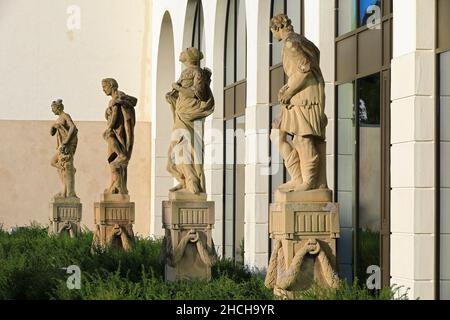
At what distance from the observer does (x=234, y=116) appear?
25703 mm

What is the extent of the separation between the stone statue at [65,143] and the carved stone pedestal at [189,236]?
11001 mm

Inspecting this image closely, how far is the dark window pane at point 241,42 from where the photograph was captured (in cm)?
2538

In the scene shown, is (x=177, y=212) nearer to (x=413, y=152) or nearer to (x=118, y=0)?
(x=413, y=152)

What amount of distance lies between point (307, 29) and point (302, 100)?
5.51 metres

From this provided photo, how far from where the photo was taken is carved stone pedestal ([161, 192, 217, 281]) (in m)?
17.5

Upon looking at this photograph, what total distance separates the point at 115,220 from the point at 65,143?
5.80 meters

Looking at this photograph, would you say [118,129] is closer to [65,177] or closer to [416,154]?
[65,177]

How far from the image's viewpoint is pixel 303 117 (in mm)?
13453

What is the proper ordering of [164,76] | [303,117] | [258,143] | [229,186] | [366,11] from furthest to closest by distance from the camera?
[164,76], [229,186], [258,143], [366,11], [303,117]

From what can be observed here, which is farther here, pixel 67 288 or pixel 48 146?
pixel 48 146

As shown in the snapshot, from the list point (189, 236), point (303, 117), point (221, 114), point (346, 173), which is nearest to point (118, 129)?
point (221, 114)

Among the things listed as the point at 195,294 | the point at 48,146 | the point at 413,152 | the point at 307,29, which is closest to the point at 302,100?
the point at 413,152

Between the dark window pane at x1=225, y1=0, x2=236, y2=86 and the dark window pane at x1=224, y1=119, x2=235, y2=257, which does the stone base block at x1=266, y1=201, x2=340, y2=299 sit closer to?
the dark window pane at x1=224, y1=119, x2=235, y2=257

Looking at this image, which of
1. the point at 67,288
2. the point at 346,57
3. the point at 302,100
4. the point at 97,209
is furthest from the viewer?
the point at 97,209
